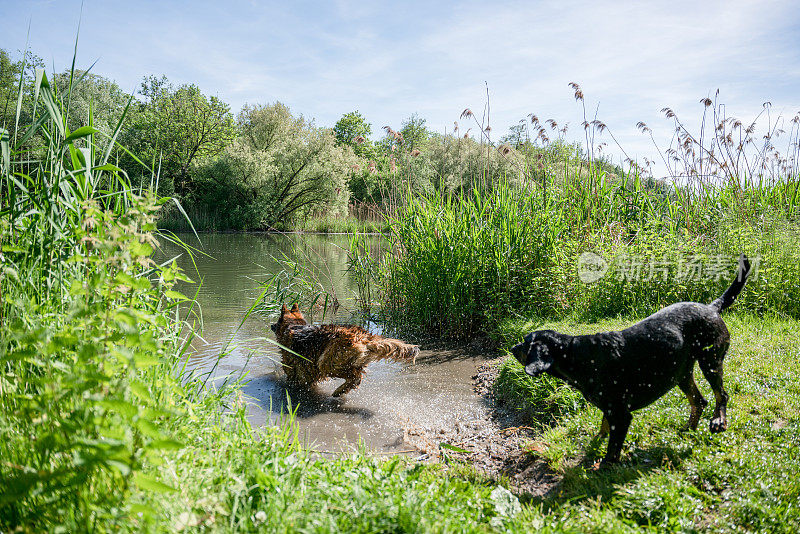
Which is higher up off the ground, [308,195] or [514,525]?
[308,195]

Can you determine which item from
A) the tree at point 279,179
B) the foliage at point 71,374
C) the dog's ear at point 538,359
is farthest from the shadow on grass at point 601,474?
the tree at point 279,179

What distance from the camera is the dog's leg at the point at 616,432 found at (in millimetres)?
2998

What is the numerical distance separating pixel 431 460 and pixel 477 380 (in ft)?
6.14

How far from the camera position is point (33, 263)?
280 centimetres

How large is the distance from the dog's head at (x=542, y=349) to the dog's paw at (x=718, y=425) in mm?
1307

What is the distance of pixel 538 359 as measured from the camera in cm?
292

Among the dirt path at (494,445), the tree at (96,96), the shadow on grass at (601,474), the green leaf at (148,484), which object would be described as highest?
the tree at (96,96)

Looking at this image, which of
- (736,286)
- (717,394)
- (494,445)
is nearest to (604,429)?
(717,394)

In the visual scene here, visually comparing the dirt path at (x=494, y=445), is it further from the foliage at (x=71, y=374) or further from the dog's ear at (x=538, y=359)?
the foliage at (x=71, y=374)

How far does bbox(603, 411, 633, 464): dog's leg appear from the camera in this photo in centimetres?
300

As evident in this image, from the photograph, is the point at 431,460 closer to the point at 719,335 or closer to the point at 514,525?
the point at 514,525

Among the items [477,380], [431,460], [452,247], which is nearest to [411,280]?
[452,247]

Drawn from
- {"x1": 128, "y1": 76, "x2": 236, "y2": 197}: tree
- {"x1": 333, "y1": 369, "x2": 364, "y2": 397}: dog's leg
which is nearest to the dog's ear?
{"x1": 333, "y1": 369, "x2": 364, "y2": 397}: dog's leg

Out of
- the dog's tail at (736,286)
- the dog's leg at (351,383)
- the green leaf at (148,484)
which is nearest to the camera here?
the green leaf at (148,484)
